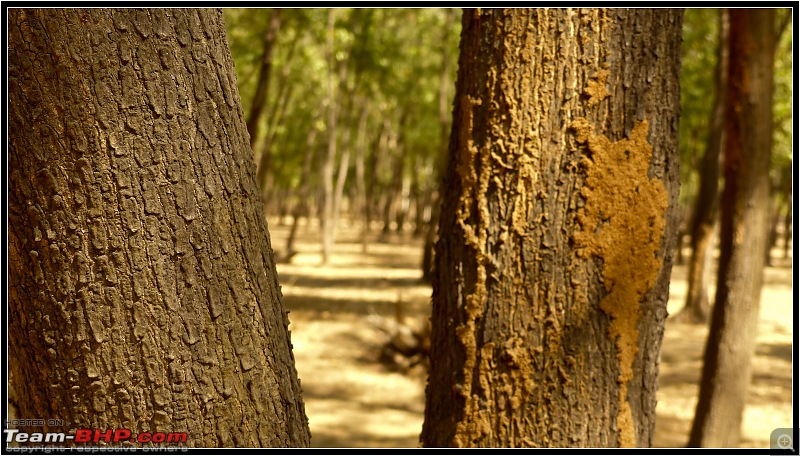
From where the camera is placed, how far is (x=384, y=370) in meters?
9.05

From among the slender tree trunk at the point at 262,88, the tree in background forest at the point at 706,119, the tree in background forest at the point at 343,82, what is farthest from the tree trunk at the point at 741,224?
the tree in background forest at the point at 343,82

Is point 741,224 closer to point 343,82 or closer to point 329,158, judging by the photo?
point 329,158

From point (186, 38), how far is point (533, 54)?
92 centimetres

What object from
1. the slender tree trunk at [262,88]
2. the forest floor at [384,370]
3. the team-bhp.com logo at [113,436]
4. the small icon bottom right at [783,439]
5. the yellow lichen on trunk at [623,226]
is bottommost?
the forest floor at [384,370]

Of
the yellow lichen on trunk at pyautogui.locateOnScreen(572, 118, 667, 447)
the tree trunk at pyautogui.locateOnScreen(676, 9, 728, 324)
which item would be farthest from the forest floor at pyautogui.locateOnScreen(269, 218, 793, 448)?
the yellow lichen on trunk at pyautogui.locateOnScreen(572, 118, 667, 447)

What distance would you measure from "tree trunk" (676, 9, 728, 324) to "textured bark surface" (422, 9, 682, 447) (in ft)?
25.3

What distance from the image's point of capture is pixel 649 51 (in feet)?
6.14

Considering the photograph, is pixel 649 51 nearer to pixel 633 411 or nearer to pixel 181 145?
pixel 633 411

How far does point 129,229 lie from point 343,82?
18205 millimetres

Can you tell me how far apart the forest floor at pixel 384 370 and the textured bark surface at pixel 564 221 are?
13.3ft

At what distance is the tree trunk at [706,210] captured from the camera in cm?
949

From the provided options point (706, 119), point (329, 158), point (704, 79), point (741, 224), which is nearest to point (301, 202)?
point (329, 158)

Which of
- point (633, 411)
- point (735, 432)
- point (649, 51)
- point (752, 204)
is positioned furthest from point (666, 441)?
point (649, 51)

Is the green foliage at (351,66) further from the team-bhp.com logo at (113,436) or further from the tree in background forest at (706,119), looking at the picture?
the team-bhp.com logo at (113,436)
